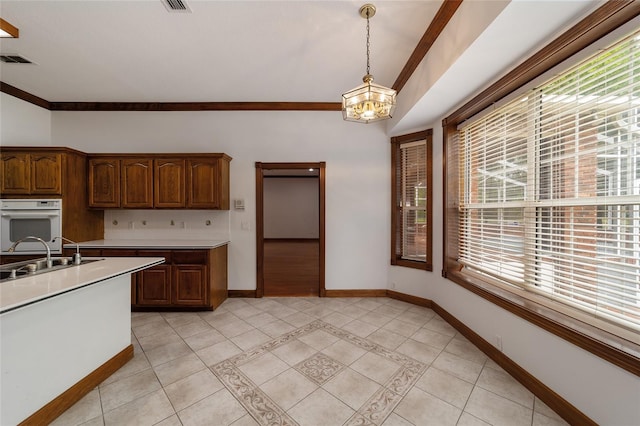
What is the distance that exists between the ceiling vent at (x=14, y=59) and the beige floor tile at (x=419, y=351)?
530 cm

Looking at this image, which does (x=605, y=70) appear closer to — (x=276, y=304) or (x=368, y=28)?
(x=368, y=28)

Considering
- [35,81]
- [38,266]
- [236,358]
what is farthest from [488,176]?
[35,81]

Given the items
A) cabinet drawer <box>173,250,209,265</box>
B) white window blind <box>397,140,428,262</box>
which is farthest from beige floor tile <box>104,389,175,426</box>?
white window blind <box>397,140,428,262</box>

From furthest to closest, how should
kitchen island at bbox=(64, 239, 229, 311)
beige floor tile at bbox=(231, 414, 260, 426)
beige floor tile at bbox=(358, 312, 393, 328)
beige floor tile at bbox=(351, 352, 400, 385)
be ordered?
kitchen island at bbox=(64, 239, 229, 311) → beige floor tile at bbox=(358, 312, 393, 328) → beige floor tile at bbox=(351, 352, 400, 385) → beige floor tile at bbox=(231, 414, 260, 426)

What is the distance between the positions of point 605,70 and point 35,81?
6.00 metres

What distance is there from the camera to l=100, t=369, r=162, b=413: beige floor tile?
175 cm

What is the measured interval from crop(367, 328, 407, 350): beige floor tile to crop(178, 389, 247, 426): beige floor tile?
4.77 ft

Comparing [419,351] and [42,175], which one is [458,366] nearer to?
[419,351]

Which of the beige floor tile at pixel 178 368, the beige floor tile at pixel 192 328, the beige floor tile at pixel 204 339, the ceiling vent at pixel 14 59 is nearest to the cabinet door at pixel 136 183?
the ceiling vent at pixel 14 59

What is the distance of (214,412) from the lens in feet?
5.42

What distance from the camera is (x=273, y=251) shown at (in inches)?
315

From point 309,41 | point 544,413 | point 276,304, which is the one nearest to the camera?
point 544,413

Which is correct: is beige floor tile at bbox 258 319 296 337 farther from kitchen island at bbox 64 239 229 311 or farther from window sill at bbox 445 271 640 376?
window sill at bbox 445 271 640 376

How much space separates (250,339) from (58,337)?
1514mm
